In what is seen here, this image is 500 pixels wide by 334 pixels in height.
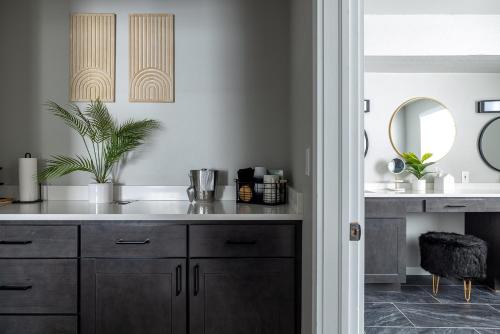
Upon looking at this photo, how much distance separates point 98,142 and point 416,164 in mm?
2885

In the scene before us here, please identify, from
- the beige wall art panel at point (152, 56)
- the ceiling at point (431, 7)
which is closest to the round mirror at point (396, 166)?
the ceiling at point (431, 7)

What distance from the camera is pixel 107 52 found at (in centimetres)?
234

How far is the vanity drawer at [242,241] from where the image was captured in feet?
5.64

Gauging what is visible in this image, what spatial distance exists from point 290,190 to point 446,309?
6.05ft

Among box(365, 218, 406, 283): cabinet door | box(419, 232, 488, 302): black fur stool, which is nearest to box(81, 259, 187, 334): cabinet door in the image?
box(365, 218, 406, 283): cabinet door

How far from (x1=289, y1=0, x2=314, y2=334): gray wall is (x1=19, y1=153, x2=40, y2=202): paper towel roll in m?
1.61

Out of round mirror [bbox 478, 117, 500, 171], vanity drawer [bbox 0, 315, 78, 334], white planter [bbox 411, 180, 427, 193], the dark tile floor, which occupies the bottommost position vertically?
the dark tile floor

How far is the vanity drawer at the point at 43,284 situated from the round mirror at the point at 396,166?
295 centimetres

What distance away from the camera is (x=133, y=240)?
1.71 m

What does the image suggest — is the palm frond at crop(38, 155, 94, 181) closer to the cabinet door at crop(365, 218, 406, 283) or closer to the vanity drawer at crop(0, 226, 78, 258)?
the vanity drawer at crop(0, 226, 78, 258)

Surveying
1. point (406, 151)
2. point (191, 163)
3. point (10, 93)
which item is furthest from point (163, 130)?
point (406, 151)

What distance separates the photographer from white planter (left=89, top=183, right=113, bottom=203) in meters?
2.16

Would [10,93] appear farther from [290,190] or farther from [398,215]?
[398,215]

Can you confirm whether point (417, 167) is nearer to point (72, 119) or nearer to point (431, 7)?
point (431, 7)
